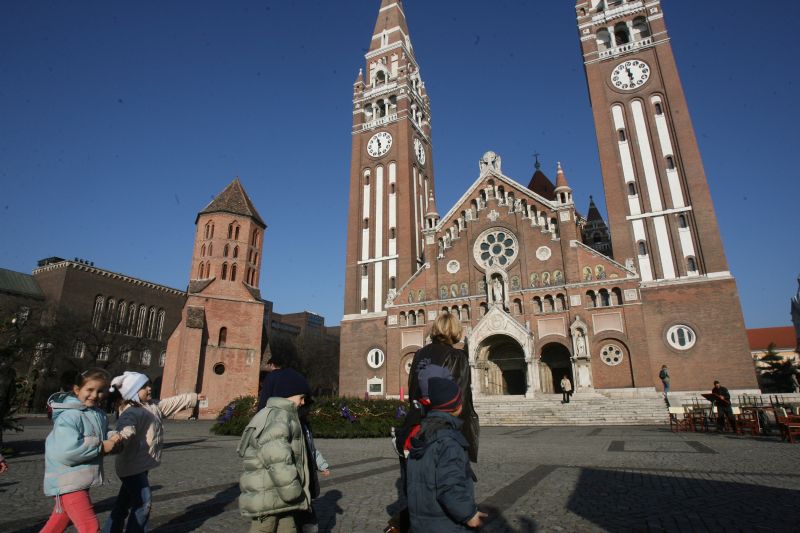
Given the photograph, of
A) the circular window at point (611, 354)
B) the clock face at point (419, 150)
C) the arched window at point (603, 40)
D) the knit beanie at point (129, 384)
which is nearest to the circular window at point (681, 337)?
the circular window at point (611, 354)

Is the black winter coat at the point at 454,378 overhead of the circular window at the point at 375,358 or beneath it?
beneath

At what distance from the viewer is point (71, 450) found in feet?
11.5

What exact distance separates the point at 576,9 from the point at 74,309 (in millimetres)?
51845

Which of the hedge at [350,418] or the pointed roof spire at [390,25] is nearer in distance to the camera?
the hedge at [350,418]

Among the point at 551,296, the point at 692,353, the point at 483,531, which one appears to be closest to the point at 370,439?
the point at 483,531

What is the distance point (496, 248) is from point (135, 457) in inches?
1130

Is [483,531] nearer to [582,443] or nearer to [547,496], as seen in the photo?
[547,496]

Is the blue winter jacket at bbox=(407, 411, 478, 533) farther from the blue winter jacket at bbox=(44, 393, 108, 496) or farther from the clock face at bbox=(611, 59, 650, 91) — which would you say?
the clock face at bbox=(611, 59, 650, 91)

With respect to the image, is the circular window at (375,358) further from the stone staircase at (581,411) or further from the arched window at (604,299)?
the arched window at (604,299)

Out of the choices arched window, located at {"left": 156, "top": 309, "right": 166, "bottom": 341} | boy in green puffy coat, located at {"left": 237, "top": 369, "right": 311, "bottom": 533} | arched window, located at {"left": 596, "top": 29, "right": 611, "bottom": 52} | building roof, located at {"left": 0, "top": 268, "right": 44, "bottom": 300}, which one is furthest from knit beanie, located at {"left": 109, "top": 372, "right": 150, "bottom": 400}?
arched window, located at {"left": 156, "top": 309, "right": 166, "bottom": 341}

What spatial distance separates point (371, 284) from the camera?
117ft

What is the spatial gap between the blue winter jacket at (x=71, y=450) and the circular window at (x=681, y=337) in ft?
92.1

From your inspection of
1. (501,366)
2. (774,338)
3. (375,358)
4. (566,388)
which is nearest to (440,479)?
(566,388)

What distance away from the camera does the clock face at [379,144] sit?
3912cm
